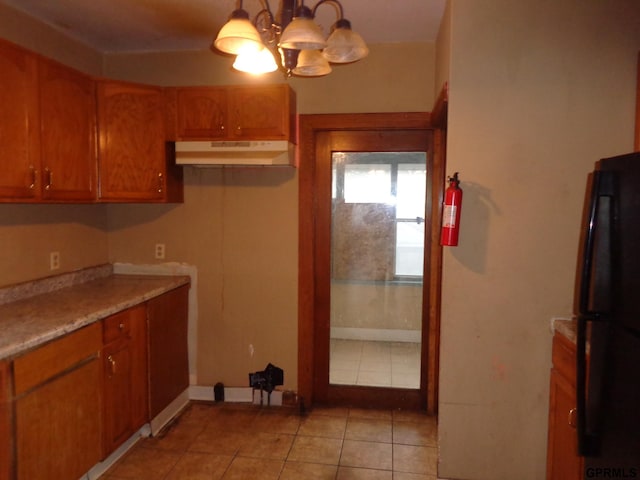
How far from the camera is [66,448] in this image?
2.07 metres

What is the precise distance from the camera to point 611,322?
1.42 m

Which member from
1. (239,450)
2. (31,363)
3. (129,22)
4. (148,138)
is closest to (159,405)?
(239,450)

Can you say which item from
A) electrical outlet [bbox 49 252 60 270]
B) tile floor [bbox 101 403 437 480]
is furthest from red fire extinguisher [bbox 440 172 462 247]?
electrical outlet [bbox 49 252 60 270]

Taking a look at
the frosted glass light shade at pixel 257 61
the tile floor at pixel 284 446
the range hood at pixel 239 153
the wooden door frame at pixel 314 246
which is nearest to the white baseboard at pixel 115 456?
the tile floor at pixel 284 446

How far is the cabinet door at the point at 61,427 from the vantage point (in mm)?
1825

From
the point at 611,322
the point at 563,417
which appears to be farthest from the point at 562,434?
the point at 611,322

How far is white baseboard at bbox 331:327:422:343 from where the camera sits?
327 cm

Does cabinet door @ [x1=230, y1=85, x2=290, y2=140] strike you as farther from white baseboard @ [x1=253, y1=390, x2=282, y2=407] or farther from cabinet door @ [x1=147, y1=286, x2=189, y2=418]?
white baseboard @ [x1=253, y1=390, x2=282, y2=407]

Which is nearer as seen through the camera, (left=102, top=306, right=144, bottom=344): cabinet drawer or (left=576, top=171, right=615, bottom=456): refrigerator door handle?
(left=576, top=171, right=615, bottom=456): refrigerator door handle

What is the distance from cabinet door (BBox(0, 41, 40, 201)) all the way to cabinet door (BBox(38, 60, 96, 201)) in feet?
0.20

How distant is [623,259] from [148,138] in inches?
107

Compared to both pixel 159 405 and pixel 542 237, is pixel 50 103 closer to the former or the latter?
pixel 159 405

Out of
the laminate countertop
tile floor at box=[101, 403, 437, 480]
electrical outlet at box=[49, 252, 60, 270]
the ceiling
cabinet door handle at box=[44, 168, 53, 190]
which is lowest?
tile floor at box=[101, 403, 437, 480]

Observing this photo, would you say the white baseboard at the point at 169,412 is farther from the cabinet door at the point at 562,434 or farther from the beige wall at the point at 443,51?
the beige wall at the point at 443,51
